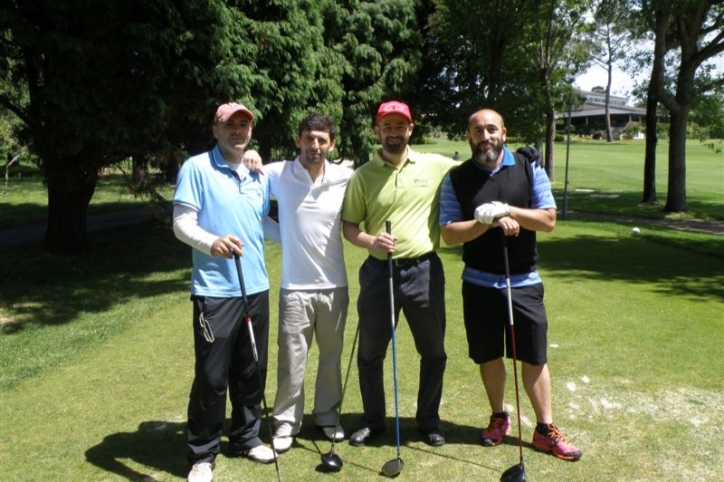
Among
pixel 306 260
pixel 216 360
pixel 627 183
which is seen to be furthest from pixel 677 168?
pixel 216 360

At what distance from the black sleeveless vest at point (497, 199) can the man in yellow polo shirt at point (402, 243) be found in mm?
240

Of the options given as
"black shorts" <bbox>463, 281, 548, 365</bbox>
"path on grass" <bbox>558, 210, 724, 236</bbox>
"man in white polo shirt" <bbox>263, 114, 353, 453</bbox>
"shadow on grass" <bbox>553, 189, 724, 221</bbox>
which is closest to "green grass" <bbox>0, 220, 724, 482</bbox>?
"man in white polo shirt" <bbox>263, 114, 353, 453</bbox>

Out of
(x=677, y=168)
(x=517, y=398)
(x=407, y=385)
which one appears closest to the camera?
(x=517, y=398)

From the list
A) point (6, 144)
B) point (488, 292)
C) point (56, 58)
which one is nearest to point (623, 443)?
point (488, 292)

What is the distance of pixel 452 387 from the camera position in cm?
579

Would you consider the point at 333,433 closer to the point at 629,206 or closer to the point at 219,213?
the point at 219,213

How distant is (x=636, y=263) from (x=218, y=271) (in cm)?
952

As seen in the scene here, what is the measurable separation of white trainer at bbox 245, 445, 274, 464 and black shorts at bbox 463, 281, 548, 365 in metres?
1.46

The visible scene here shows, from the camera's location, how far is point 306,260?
4590mm

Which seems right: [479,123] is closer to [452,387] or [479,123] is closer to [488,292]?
[488,292]

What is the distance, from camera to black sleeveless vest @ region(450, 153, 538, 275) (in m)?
4.33

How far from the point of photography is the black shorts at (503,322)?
4.40 meters

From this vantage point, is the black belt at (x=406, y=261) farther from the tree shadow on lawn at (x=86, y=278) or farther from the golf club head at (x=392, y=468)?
the tree shadow on lawn at (x=86, y=278)

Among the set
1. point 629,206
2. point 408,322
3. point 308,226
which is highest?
point 308,226
